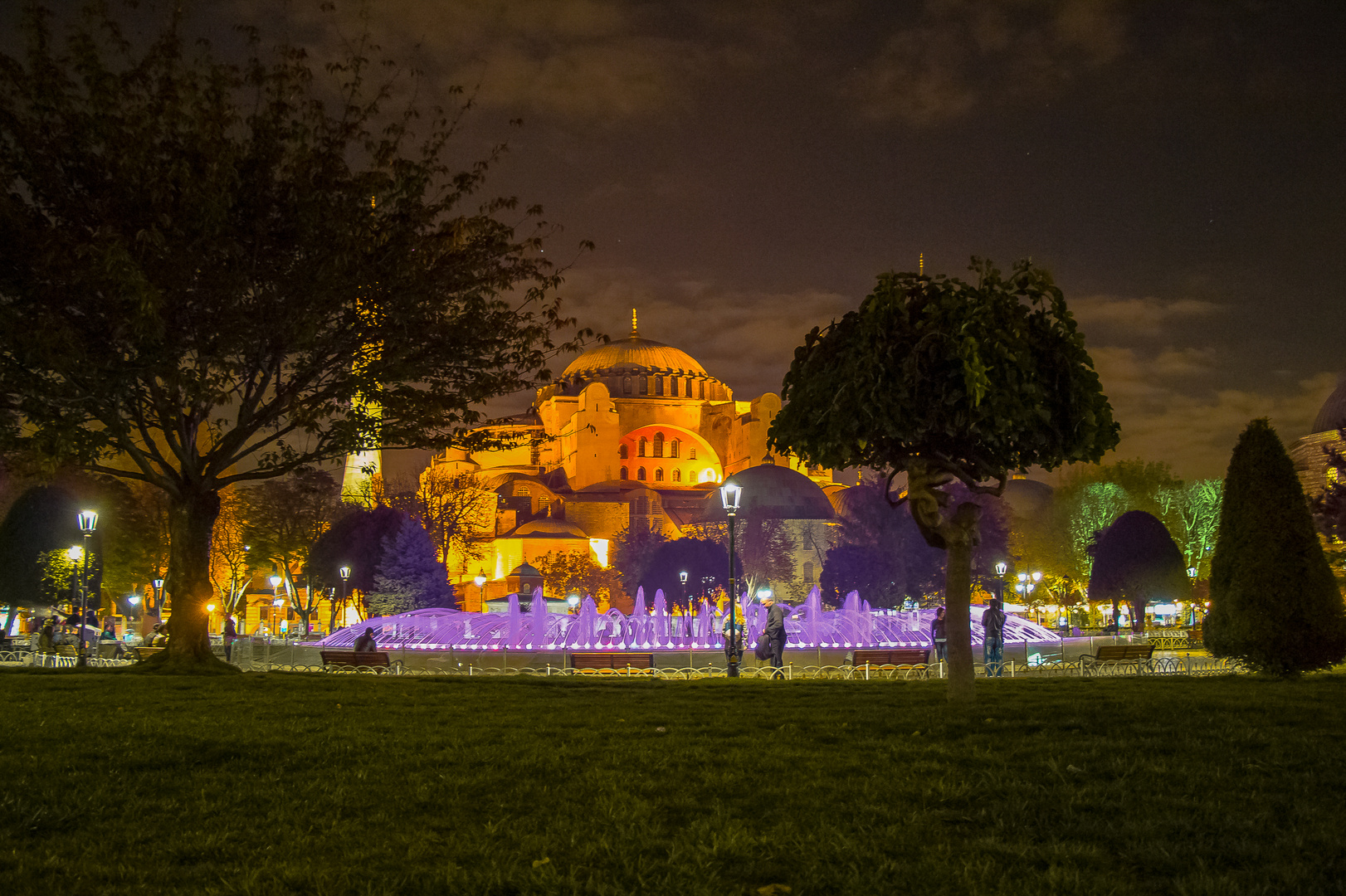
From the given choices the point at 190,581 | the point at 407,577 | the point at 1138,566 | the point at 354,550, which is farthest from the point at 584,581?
the point at 190,581

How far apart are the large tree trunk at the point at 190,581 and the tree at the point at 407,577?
3021cm

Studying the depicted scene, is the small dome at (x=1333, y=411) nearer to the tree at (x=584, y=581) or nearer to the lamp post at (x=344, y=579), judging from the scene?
the tree at (x=584, y=581)

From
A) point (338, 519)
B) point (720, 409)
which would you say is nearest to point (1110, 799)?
point (338, 519)

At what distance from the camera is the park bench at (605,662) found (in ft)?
59.5

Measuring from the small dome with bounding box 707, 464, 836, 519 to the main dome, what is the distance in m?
23.2

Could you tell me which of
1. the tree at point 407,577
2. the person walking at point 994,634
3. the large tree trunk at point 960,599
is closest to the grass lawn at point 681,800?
the large tree trunk at point 960,599

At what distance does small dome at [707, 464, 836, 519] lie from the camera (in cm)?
6862

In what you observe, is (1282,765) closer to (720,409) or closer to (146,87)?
(146,87)

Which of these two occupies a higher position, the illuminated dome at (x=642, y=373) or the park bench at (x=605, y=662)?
the illuminated dome at (x=642, y=373)

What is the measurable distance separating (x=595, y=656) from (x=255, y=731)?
11.2 meters

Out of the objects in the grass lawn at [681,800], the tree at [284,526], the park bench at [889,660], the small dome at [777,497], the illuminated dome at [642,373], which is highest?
the illuminated dome at [642,373]

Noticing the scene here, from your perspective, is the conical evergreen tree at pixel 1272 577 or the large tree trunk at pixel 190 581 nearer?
the conical evergreen tree at pixel 1272 577

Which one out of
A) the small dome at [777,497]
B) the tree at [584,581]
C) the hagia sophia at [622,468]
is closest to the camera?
the tree at [584,581]

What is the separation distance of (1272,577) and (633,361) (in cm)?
8565
